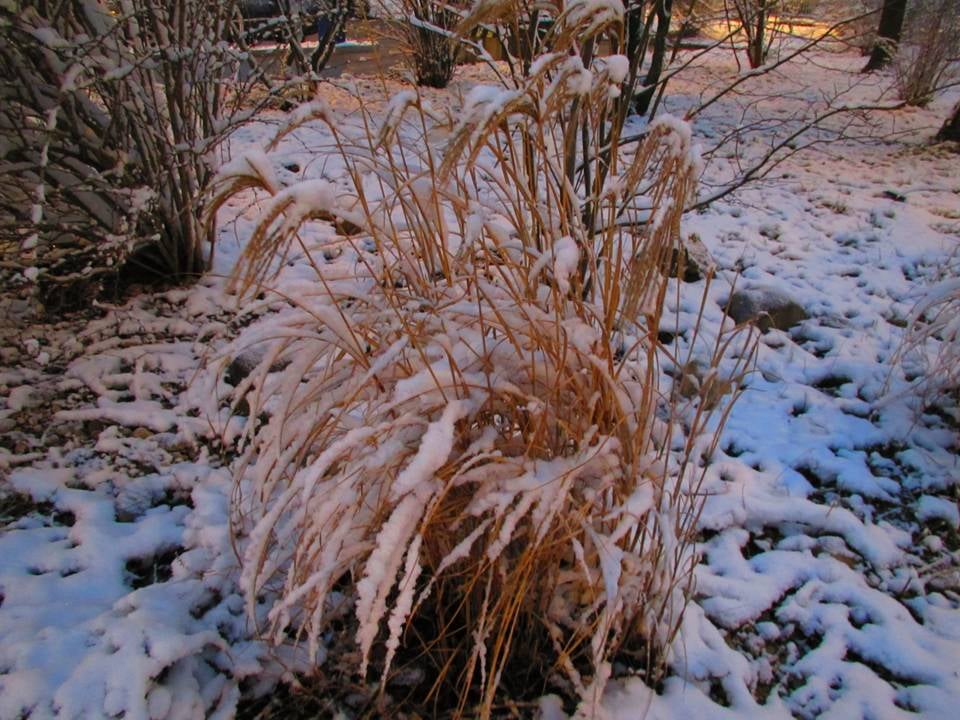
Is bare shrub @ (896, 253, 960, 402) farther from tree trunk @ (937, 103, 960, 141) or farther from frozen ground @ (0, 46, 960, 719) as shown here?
tree trunk @ (937, 103, 960, 141)

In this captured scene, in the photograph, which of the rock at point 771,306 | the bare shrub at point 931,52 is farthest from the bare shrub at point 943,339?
the bare shrub at point 931,52

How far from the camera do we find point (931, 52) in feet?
19.9

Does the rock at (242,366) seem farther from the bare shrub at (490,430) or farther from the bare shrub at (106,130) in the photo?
the bare shrub at (490,430)

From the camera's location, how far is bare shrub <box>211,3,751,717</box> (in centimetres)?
102

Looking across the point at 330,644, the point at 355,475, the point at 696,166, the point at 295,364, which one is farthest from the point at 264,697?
the point at 696,166

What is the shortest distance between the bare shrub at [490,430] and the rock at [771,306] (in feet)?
5.81

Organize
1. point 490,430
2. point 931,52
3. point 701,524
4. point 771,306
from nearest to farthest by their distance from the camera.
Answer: point 490,430, point 701,524, point 771,306, point 931,52

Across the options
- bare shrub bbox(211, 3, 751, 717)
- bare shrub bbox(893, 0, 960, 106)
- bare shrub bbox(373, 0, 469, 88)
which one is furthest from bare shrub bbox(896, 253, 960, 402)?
bare shrub bbox(373, 0, 469, 88)

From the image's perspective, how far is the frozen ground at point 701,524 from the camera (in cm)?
130

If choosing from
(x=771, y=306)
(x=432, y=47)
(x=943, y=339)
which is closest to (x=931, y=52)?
(x=432, y=47)

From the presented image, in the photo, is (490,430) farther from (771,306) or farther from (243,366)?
(771,306)

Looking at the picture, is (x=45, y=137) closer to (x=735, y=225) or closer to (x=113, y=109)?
(x=113, y=109)

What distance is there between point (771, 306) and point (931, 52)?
5138 millimetres

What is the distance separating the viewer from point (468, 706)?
1.30 meters
